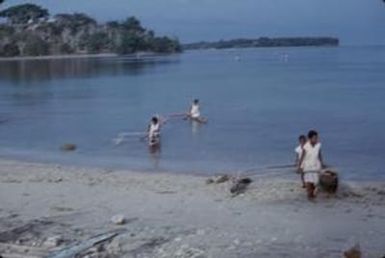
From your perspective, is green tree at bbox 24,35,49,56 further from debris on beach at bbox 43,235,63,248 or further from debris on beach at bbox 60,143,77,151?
debris on beach at bbox 43,235,63,248

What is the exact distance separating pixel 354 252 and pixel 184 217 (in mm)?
2360

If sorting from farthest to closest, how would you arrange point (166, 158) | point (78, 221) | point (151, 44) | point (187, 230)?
point (151, 44)
point (166, 158)
point (78, 221)
point (187, 230)

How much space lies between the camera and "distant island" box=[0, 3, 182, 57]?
76.1 meters

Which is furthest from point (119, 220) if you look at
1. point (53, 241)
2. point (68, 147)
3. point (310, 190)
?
point (68, 147)

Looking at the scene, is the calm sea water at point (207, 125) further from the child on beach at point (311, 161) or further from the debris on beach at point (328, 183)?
the child on beach at point (311, 161)

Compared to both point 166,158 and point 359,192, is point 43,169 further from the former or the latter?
point 359,192

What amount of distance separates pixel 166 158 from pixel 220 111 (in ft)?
44.6

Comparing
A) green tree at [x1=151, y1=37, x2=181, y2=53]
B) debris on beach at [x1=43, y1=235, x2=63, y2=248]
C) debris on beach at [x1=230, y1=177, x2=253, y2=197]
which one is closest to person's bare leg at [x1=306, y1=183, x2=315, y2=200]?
debris on beach at [x1=230, y1=177, x2=253, y2=197]

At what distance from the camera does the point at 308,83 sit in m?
46.9

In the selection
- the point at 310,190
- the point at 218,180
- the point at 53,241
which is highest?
the point at 53,241

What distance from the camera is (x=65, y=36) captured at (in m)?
84.2

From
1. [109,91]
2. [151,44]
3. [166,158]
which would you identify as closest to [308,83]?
[109,91]

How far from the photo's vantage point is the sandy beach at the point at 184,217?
6926 millimetres

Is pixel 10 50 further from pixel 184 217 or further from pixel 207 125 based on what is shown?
pixel 184 217
